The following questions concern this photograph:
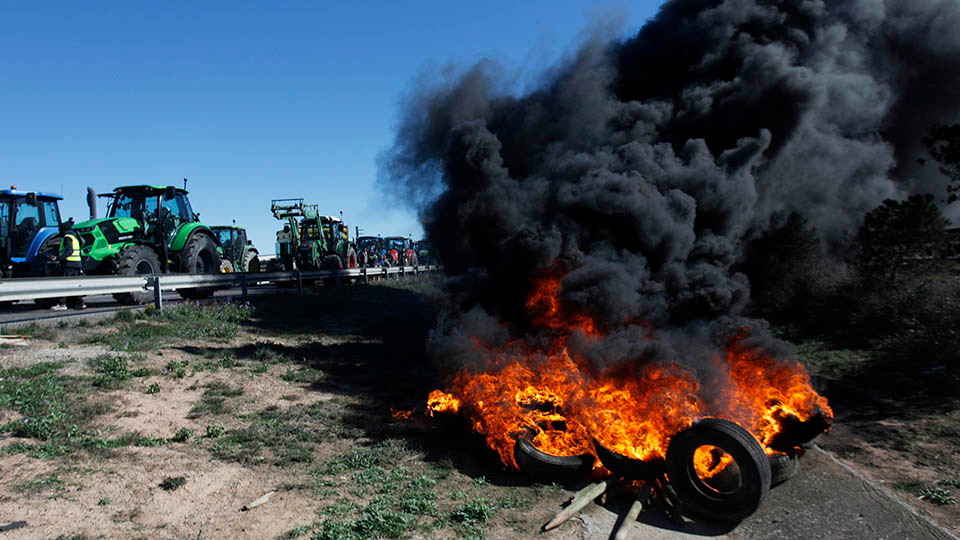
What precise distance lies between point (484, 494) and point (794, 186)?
1062 cm

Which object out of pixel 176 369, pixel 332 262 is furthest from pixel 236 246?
pixel 176 369

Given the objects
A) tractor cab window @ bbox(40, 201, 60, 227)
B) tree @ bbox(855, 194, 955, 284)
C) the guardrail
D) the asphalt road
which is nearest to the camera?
the asphalt road

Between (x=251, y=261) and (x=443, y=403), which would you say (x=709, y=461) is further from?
(x=251, y=261)

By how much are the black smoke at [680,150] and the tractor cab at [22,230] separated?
11.9 m

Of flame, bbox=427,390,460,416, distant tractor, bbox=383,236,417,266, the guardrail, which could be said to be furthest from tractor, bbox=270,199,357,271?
flame, bbox=427,390,460,416

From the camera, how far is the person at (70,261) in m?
14.5

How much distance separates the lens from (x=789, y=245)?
15.0 metres

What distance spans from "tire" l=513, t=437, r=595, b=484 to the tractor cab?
53.4 ft

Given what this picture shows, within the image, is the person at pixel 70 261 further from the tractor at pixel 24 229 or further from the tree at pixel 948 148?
the tree at pixel 948 148

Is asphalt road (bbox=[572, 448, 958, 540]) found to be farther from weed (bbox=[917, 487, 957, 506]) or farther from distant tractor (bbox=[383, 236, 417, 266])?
distant tractor (bbox=[383, 236, 417, 266])

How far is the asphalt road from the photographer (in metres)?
5.09

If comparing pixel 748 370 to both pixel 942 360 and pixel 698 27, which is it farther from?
pixel 698 27

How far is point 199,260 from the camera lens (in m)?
19.1

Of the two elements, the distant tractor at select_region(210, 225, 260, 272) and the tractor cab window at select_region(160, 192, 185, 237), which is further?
the distant tractor at select_region(210, 225, 260, 272)
